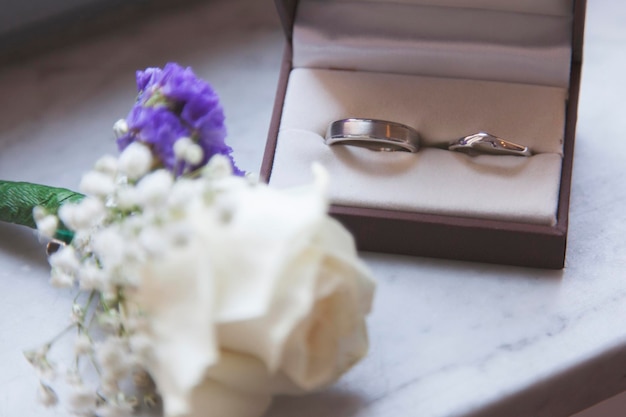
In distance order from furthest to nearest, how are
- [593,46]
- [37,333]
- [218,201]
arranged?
1. [593,46]
2. [37,333]
3. [218,201]

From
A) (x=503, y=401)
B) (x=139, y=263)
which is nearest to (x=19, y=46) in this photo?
(x=139, y=263)

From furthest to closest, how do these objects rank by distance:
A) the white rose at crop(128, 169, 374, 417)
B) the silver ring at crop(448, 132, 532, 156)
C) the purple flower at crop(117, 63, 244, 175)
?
the silver ring at crop(448, 132, 532, 156), the purple flower at crop(117, 63, 244, 175), the white rose at crop(128, 169, 374, 417)

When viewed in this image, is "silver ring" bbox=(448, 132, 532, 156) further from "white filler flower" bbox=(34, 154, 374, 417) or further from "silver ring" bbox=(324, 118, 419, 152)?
"white filler flower" bbox=(34, 154, 374, 417)

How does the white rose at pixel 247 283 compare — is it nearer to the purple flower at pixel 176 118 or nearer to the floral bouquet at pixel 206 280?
the floral bouquet at pixel 206 280

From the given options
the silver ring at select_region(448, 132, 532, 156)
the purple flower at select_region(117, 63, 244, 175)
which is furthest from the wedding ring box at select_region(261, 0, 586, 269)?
the purple flower at select_region(117, 63, 244, 175)

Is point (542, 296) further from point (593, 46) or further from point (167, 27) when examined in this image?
point (167, 27)

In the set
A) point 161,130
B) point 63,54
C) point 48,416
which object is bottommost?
point 48,416
